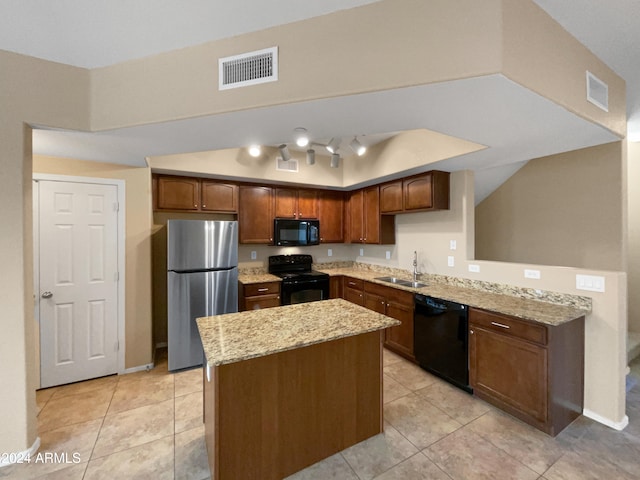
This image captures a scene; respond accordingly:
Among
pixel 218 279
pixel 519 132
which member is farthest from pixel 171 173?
pixel 519 132

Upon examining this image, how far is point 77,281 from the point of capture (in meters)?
2.77

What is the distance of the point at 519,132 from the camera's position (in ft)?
6.68

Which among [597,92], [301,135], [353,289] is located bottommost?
[353,289]

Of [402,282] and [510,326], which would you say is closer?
[510,326]

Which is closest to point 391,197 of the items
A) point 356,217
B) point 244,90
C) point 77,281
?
point 356,217

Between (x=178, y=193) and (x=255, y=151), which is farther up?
(x=255, y=151)

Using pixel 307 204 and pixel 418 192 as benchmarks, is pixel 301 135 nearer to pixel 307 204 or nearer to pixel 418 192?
pixel 418 192

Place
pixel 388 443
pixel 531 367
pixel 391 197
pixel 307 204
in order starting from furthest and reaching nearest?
1. pixel 307 204
2. pixel 391 197
3. pixel 531 367
4. pixel 388 443

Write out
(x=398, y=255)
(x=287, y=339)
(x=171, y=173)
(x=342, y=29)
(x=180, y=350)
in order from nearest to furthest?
(x=342, y=29) → (x=287, y=339) → (x=180, y=350) → (x=171, y=173) → (x=398, y=255)

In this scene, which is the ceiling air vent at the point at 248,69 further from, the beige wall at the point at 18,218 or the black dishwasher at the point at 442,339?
the black dishwasher at the point at 442,339

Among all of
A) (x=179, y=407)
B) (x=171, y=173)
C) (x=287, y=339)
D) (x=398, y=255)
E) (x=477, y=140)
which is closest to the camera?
(x=287, y=339)

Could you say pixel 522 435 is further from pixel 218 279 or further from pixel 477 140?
Result: pixel 218 279

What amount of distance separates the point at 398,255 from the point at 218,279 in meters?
2.61

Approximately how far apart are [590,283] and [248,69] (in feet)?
9.99
